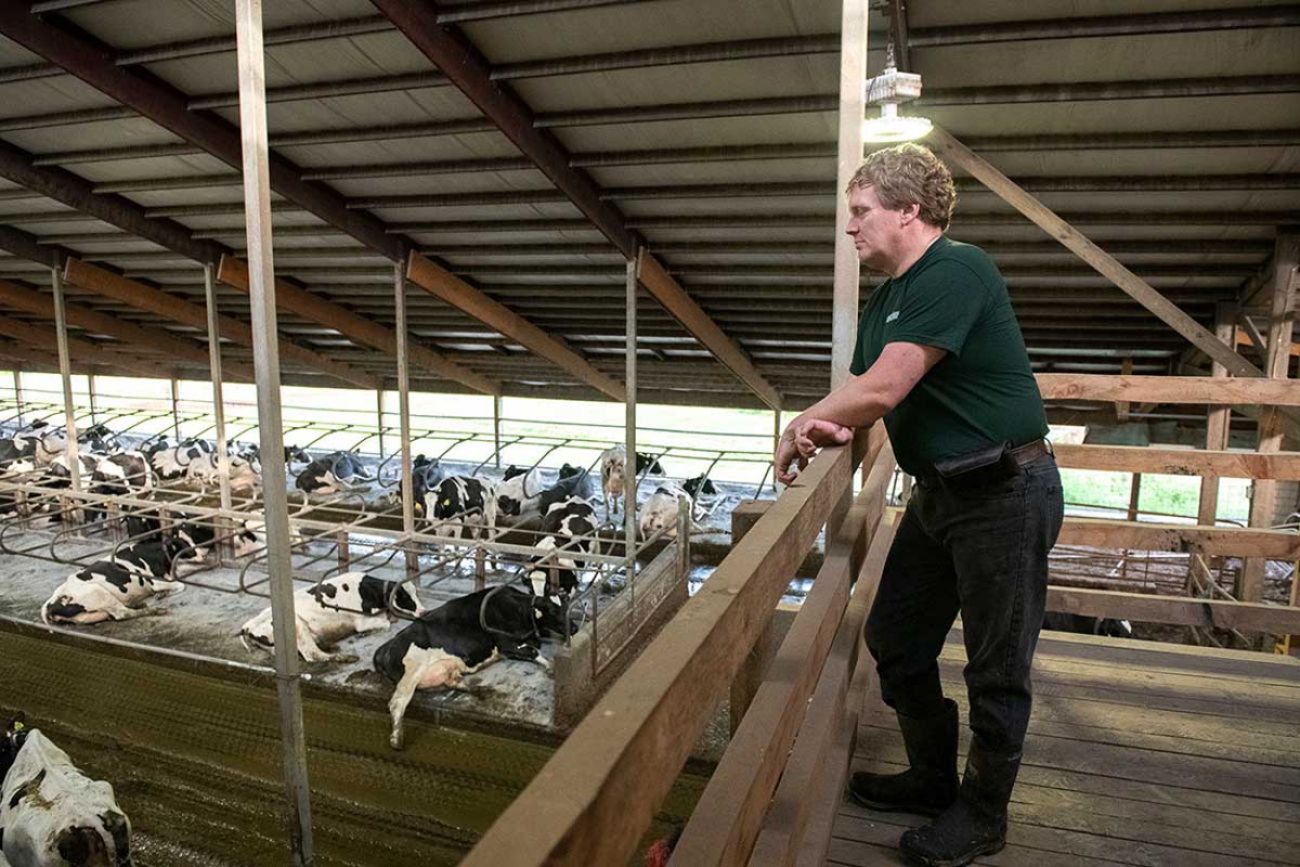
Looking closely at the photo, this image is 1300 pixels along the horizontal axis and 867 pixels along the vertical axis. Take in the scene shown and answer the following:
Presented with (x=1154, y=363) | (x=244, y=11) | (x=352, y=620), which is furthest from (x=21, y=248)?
(x=1154, y=363)

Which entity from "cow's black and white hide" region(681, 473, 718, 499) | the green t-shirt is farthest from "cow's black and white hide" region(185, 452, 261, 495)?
the green t-shirt

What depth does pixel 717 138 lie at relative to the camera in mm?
5695

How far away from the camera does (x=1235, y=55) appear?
413 cm

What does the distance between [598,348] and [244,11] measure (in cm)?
814

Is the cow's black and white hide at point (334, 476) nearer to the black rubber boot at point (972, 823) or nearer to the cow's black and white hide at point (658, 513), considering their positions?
the cow's black and white hide at point (658, 513)

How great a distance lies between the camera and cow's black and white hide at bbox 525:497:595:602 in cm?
675

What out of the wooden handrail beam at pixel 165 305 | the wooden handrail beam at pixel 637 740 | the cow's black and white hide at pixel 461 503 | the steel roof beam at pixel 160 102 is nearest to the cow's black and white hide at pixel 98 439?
the wooden handrail beam at pixel 165 305

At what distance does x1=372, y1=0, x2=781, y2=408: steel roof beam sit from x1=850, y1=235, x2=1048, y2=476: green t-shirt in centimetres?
394

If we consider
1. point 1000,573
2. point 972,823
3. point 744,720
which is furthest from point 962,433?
point 972,823

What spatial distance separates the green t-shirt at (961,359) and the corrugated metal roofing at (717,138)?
10.8 feet

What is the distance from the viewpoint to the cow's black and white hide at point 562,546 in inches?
266

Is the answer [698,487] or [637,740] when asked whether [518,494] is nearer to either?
[698,487]

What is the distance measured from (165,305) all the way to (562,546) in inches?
314

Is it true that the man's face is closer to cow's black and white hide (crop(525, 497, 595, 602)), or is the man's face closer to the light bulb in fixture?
the light bulb in fixture
